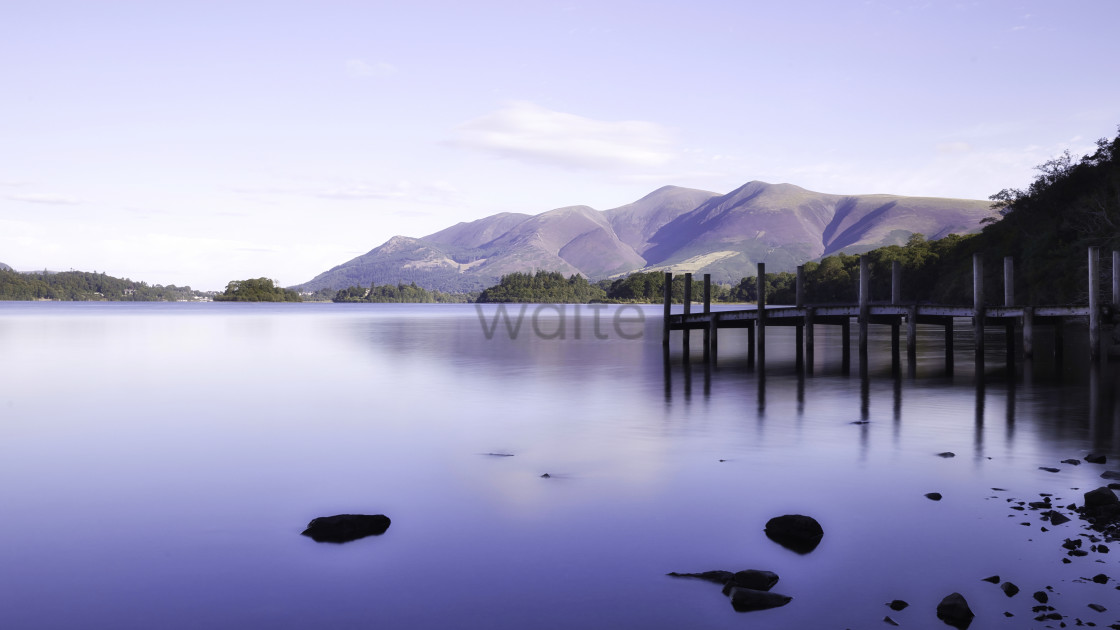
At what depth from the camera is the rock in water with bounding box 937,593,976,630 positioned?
777 centimetres

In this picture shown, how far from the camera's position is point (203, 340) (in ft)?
204

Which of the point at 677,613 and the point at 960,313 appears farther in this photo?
the point at 960,313

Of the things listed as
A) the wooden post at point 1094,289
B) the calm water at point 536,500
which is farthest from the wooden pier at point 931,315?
the calm water at point 536,500

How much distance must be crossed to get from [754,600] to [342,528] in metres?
5.59

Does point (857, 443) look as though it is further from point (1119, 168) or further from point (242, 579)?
point (1119, 168)

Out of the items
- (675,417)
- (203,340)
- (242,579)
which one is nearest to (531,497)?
(242,579)

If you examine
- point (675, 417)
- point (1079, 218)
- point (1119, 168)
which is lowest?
point (675, 417)

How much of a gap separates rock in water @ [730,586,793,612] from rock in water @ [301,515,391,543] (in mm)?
5070

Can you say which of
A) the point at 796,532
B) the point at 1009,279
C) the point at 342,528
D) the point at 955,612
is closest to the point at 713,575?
Answer: the point at 796,532

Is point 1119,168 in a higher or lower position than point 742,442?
higher

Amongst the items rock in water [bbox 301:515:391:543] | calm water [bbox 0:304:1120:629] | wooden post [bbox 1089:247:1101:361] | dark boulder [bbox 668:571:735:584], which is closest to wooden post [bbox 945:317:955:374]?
wooden post [bbox 1089:247:1101:361]

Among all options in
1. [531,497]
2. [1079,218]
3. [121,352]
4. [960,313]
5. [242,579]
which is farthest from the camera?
[1079,218]

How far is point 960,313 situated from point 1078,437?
47.5ft

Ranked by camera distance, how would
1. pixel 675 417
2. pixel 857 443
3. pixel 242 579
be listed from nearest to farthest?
pixel 242 579 → pixel 857 443 → pixel 675 417
